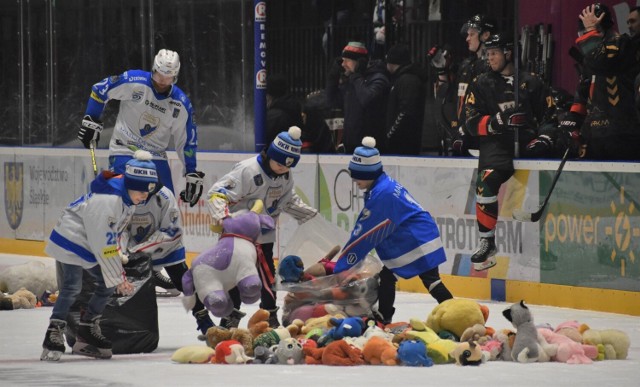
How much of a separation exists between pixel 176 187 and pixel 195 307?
5.69 metres

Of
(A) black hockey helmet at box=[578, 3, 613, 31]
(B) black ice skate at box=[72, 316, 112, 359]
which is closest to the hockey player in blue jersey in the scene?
(B) black ice skate at box=[72, 316, 112, 359]

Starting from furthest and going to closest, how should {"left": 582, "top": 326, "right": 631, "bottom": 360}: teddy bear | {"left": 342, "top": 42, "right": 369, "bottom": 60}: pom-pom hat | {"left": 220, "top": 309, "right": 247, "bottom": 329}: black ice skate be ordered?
{"left": 342, "top": 42, "right": 369, "bottom": 60}: pom-pom hat < {"left": 220, "top": 309, "right": 247, "bottom": 329}: black ice skate < {"left": 582, "top": 326, "right": 631, "bottom": 360}: teddy bear

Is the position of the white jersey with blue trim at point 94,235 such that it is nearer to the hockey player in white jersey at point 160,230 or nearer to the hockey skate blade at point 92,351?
the hockey skate blade at point 92,351

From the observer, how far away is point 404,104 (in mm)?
14266

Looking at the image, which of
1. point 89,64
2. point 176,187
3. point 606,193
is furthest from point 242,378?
point 89,64

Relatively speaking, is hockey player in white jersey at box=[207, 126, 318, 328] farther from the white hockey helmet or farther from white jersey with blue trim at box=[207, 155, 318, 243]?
the white hockey helmet

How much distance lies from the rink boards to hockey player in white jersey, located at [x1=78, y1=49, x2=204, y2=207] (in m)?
2.08

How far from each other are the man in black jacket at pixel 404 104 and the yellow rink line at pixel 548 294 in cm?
116

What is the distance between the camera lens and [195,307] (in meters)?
10.7

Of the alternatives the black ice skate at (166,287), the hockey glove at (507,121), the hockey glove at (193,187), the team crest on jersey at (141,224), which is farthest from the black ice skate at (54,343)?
the hockey glove at (507,121)

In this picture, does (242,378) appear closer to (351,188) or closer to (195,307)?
A: (195,307)

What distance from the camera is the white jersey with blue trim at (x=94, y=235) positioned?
9.73 m

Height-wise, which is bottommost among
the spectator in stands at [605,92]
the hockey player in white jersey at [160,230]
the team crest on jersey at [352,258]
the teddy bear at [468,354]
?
the teddy bear at [468,354]

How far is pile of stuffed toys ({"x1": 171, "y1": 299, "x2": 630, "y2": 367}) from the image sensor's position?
9.45 metres
